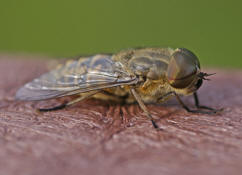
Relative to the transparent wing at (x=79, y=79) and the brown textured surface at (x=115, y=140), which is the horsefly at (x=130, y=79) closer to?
the transparent wing at (x=79, y=79)

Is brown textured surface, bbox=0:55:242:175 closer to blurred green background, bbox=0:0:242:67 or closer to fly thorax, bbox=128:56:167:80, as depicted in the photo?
fly thorax, bbox=128:56:167:80

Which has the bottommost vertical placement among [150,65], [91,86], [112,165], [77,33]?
[112,165]

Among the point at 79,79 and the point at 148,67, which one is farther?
the point at 79,79

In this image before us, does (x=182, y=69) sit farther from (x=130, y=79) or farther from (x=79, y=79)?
(x=79, y=79)

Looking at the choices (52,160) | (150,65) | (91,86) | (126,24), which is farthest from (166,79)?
(126,24)

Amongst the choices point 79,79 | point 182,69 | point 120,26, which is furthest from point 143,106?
point 120,26

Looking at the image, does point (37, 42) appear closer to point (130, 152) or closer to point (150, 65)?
point (150, 65)

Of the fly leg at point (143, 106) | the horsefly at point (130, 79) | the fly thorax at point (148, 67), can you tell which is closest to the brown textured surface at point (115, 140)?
the fly leg at point (143, 106)
